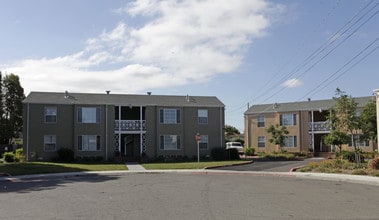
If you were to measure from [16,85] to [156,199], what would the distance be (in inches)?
2209

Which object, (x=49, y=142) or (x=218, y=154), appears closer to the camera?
(x=49, y=142)

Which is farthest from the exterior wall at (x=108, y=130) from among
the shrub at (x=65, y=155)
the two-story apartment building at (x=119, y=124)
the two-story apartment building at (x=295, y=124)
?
the two-story apartment building at (x=295, y=124)

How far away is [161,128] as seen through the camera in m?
43.5

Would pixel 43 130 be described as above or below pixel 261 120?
below

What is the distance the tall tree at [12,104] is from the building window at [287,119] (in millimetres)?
36437

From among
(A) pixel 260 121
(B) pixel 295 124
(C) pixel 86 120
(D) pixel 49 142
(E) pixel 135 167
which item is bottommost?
(E) pixel 135 167

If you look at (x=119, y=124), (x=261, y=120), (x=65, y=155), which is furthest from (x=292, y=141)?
(x=65, y=155)

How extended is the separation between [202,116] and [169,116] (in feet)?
11.1

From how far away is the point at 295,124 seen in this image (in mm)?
54188

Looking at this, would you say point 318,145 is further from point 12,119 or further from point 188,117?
point 12,119

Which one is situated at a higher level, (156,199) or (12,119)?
(12,119)

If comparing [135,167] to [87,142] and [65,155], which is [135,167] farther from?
[87,142]

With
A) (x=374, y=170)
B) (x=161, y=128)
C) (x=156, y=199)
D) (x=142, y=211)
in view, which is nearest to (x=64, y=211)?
(x=142, y=211)

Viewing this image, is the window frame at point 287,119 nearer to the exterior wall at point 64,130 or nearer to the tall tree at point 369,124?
the tall tree at point 369,124
